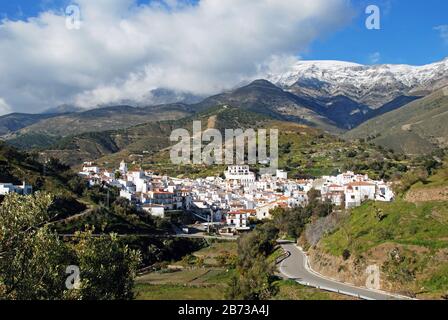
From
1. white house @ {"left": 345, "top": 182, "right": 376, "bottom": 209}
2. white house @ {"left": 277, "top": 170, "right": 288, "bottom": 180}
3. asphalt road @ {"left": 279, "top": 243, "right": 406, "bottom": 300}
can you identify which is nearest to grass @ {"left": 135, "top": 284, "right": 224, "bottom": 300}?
asphalt road @ {"left": 279, "top": 243, "right": 406, "bottom": 300}

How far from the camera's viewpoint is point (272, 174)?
369 ft

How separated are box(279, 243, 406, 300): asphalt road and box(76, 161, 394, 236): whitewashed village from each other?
59.6ft

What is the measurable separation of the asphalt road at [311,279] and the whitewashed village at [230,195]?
59.6ft

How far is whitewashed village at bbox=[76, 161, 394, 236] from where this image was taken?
6359 cm

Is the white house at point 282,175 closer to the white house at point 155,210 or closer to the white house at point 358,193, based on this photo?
the white house at point 358,193

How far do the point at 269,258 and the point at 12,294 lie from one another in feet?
114

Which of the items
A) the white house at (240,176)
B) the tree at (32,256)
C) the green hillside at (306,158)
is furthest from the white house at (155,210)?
the tree at (32,256)

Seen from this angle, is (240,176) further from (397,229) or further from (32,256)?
(32,256)

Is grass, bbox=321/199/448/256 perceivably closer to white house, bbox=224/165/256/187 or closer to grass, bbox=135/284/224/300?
grass, bbox=135/284/224/300

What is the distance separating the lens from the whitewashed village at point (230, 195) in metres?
63.6

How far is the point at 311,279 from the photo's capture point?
33.8m

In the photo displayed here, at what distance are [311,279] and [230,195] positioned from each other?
55.6 meters

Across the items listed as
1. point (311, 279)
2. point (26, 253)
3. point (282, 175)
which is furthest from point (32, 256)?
point (282, 175)
